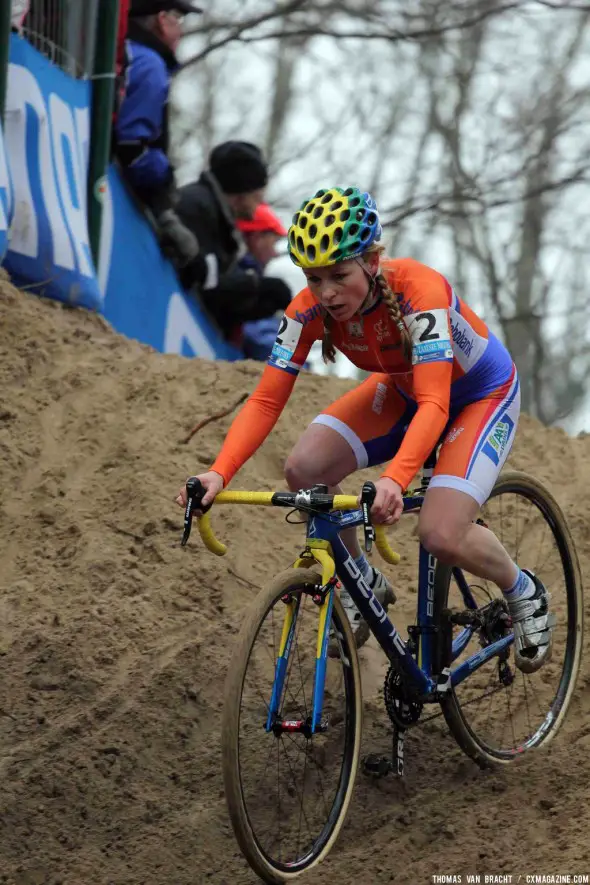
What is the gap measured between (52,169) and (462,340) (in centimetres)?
418

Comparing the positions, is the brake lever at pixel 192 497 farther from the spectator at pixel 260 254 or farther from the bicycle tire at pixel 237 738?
the spectator at pixel 260 254

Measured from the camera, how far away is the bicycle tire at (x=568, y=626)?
5.07 metres

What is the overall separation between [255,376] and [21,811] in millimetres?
3955

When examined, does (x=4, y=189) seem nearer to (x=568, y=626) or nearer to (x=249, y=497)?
(x=249, y=497)

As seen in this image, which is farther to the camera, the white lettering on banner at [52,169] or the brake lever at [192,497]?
the white lettering on banner at [52,169]

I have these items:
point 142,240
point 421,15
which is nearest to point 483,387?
point 142,240

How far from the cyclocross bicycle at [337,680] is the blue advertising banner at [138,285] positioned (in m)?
3.69

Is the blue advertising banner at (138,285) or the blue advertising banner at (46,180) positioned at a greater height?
the blue advertising banner at (46,180)

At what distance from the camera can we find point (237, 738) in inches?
154

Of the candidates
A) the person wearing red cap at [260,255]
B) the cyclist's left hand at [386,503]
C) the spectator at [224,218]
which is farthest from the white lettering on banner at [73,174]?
the cyclist's left hand at [386,503]

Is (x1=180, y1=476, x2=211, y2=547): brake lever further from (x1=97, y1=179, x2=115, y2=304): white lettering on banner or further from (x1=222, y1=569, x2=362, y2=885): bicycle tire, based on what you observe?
(x1=97, y1=179, x2=115, y2=304): white lettering on banner

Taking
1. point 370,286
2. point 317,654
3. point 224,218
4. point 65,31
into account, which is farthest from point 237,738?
point 224,218

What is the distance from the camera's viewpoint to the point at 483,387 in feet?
16.5

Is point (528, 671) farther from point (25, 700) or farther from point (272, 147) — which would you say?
point (272, 147)
